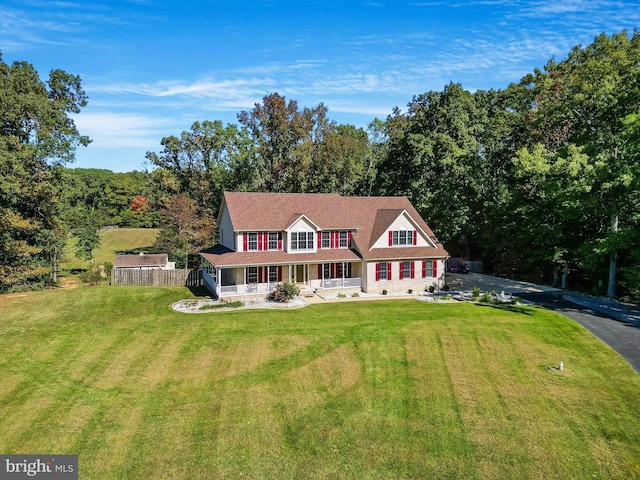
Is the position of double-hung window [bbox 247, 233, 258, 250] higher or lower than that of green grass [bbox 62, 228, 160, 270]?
higher

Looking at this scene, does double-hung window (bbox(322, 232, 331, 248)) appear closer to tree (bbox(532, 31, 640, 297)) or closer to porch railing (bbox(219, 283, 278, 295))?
porch railing (bbox(219, 283, 278, 295))

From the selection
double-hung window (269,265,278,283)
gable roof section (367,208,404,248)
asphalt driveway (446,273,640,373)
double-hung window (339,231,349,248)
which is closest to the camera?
asphalt driveway (446,273,640,373)

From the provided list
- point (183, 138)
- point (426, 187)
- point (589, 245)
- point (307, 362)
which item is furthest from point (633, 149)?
point (183, 138)

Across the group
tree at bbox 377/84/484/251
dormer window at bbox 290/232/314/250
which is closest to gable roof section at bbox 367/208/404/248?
dormer window at bbox 290/232/314/250

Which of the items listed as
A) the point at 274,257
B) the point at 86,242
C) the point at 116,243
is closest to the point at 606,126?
the point at 274,257

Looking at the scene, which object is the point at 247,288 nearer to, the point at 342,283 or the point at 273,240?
the point at 273,240

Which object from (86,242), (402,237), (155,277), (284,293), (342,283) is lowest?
(284,293)

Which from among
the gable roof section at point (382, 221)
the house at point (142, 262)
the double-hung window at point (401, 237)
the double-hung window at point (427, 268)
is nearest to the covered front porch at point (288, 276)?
the gable roof section at point (382, 221)
